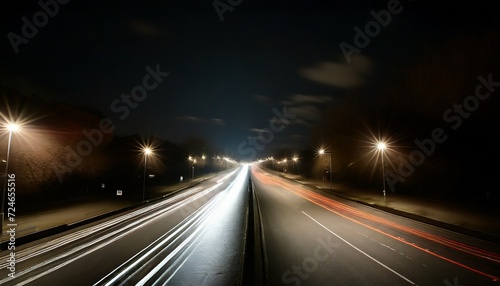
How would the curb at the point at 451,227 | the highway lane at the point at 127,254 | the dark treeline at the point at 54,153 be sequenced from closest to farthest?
1. the highway lane at the point at 127,254
2. the curb at the point at 451,227
3. the dark treeline at the point at 54,153

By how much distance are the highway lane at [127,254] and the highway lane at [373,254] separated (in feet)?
7.12

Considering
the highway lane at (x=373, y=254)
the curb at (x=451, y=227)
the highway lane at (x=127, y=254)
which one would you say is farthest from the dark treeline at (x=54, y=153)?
the curb at (x=451, y=227)

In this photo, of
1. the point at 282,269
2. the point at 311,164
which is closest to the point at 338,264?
the point at 282,269

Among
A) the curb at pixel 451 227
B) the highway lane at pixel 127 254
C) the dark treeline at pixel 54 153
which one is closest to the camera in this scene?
the highway lane at pixel 127 254

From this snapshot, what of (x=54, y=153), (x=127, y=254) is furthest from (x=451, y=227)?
(x=54, y=153)

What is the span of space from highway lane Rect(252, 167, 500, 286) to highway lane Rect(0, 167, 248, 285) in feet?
7.12

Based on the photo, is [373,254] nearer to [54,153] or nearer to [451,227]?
[451,227]

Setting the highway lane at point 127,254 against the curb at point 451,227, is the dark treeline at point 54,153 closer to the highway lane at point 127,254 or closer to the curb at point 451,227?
the highway lane at point 127,254

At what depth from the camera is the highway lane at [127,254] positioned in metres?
8.78

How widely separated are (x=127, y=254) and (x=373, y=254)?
10538 millimetres

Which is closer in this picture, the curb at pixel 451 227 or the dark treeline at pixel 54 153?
the curb at pixel 451 227

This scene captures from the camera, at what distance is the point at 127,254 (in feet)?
36.3

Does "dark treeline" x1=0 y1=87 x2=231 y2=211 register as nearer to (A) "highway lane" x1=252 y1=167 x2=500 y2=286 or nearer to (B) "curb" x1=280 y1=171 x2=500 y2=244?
(A) "highway lane" x1=252 y1=167 x2=500 y2=286

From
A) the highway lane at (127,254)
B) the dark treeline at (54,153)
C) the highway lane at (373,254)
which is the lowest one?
the highway lane at (127,254)
